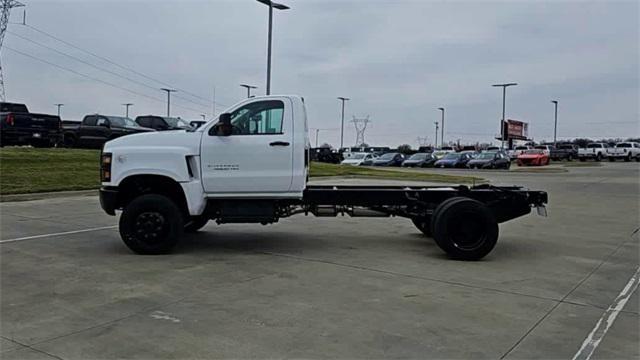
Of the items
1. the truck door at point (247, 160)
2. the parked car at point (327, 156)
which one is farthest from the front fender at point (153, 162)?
the parked car at point (327, 156)

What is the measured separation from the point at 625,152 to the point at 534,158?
1916cm

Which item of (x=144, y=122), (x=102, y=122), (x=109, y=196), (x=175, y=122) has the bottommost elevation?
(x=109, y=196)

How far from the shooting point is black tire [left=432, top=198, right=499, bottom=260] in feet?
26.3

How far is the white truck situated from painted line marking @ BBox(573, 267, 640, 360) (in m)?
1.84

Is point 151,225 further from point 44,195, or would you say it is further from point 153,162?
point 44,195

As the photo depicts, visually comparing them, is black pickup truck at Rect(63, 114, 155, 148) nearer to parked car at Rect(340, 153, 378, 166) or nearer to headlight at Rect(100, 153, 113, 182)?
headlight at Rect(100, 153, 113, 182)

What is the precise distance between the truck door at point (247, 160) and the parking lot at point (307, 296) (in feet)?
3.29

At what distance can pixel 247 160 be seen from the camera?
8.07 meters

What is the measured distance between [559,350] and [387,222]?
7.85 m

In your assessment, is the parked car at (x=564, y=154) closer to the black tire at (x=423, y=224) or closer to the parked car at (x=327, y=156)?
the parked car at (x=327, y=156)

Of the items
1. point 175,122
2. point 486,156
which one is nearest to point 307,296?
point 175,122

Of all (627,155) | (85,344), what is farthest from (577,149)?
(85,344)

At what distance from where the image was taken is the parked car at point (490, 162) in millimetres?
46344

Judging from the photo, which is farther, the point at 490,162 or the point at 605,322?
the point at 490,162
